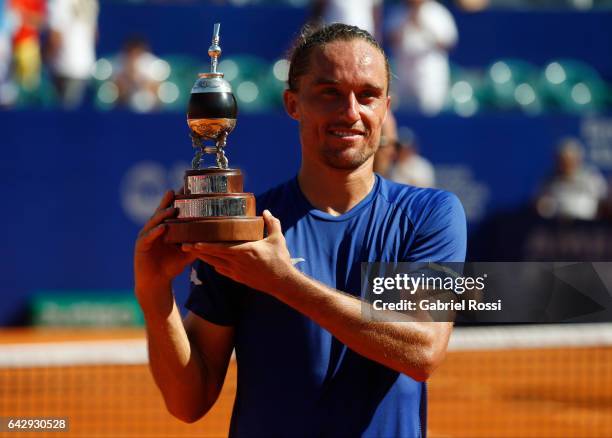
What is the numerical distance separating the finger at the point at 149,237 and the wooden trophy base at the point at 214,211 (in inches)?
0.8

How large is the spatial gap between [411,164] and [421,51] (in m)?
1.67

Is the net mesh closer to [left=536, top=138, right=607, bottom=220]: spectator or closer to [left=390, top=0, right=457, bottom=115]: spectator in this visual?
[left=536, top=138, right=607, bottom=220]: spectator

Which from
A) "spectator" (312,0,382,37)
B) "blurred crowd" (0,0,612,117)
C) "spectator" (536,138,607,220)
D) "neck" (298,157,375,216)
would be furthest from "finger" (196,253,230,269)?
"spectator" (536,138,607,220)

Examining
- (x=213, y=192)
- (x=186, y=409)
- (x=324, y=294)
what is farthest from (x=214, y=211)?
(x=186, y=409)

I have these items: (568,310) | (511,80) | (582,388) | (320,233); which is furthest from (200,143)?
(511,80)

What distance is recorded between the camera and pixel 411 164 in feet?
40.3

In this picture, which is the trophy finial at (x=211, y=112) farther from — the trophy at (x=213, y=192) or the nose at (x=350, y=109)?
the nose at (x=350, y=109)

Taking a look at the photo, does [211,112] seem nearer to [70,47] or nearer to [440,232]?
[440,232]

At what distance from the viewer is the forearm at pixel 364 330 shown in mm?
2895

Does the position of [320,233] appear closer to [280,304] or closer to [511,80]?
[280,304]

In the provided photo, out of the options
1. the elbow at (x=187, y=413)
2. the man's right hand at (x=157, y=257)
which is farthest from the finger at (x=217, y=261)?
the elbow at (x=187, y=413)

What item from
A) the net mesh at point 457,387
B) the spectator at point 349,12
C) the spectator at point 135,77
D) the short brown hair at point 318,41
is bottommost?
the net mesh at point 457,387

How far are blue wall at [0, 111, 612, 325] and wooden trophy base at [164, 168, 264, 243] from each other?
9285 millimetres

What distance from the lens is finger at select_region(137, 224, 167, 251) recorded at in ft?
9.92
